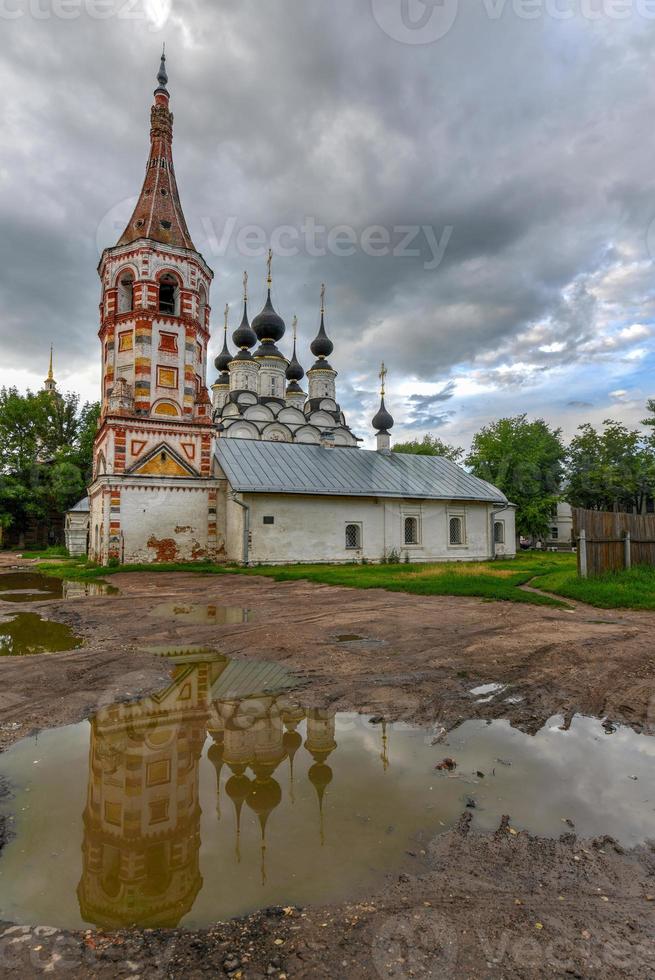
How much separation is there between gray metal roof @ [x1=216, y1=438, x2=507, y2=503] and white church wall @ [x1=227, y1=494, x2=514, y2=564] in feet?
1.69

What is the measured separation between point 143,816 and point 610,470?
45300mm

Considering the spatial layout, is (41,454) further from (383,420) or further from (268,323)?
(383,420)

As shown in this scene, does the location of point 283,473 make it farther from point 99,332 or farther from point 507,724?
point 507,724

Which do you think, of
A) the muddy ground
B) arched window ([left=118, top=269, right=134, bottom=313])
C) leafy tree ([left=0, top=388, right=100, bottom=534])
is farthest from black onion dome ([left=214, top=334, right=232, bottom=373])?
the muddy ground

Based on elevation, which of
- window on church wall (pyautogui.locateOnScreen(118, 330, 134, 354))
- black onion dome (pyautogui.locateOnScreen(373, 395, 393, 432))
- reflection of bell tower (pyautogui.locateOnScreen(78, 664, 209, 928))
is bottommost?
reflection of bell tower (pyautogui.locateOnScreen(78, 664, 209, 928))

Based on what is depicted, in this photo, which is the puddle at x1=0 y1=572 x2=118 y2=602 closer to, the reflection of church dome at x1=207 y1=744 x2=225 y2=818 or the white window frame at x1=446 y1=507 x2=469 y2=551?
the reflection of church dome at x1=207 y1=744 x2=225 y2=818

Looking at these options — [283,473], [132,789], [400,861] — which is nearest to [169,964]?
[400,861]

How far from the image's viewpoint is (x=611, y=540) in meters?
13.6

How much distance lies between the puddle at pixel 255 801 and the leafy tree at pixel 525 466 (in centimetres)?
3252

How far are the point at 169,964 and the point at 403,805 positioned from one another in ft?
5.45

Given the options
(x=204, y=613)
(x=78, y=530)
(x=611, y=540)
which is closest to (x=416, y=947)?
(x=204, y=613)

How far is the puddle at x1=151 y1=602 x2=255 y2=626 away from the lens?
956 centimetres

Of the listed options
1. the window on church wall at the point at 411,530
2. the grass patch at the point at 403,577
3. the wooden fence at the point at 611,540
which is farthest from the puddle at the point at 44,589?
the window on church wall at the point at 411,530

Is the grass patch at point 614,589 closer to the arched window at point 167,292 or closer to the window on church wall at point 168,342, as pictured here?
the window on church wall at point 168,342
